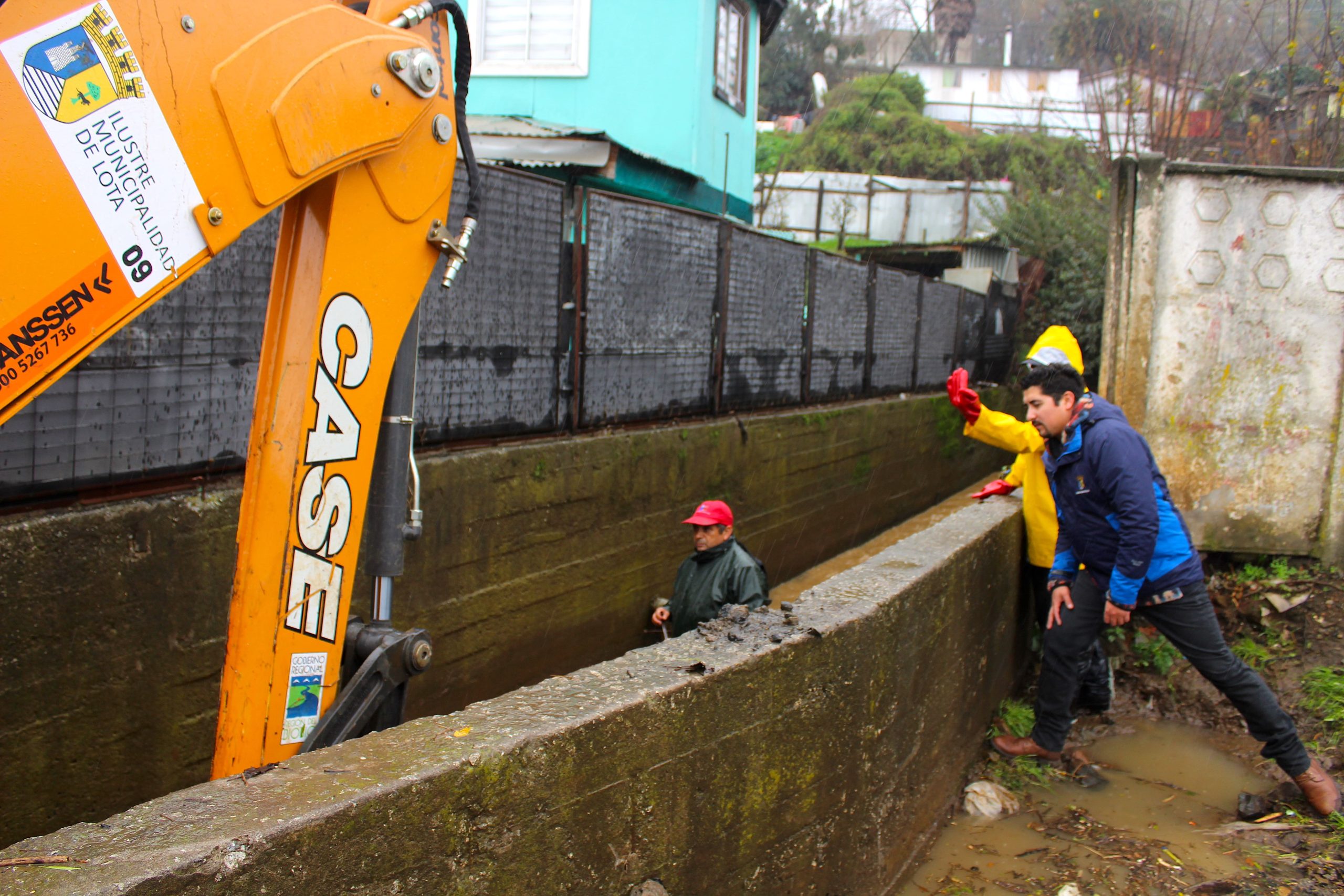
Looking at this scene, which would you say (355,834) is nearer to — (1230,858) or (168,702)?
(168,702)

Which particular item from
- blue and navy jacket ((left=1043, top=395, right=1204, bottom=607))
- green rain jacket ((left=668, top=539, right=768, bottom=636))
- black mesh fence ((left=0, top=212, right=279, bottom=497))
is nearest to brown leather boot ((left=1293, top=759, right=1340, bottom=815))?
blue and navy jacket ((left=1043, top=395, right=1204, bottom=607))

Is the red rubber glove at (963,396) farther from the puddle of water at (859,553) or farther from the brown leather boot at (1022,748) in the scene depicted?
the puddle of water at (859,553)

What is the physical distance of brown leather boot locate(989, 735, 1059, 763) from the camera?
4684 millimetres

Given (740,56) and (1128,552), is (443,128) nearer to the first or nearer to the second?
(1128,552)

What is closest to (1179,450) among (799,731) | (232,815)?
(799,731)

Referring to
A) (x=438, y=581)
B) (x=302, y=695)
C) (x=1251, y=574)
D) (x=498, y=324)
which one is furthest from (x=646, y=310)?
(x=302, y=695)

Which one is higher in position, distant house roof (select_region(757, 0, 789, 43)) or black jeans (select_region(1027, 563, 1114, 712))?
distant house roof (select_region(757, 0, 789, 43))

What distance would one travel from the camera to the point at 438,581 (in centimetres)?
430

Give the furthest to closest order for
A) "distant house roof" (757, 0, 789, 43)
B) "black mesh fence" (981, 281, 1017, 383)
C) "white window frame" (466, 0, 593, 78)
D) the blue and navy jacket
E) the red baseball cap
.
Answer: "black mesh fence" (981, 281, 1017, 383)
"distant house roof" (757, 0, 789, 43)
"white window frame" (466, 0, 593, 78)
the red baseball cap
the blue and navy jacket

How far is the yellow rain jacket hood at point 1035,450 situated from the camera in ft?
16.9

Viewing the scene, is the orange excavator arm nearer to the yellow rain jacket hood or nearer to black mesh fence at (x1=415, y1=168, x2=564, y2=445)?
black mesh fence at (x1=415, y1=168, x2=564, y2=445)

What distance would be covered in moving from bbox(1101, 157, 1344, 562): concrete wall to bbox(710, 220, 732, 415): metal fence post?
8.86 ft

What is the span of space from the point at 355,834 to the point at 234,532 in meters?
1.98

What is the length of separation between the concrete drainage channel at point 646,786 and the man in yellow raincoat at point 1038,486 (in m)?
1.20
